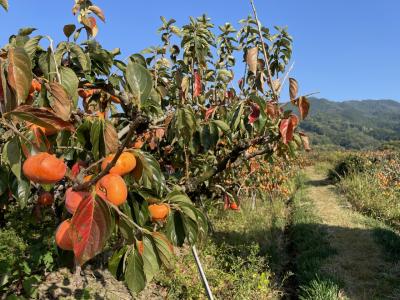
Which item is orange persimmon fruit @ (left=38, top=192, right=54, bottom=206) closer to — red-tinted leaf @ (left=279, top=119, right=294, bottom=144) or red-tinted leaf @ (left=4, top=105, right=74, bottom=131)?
red-tinted leaf @ (left=4, top=105, right=74, bottom=131)

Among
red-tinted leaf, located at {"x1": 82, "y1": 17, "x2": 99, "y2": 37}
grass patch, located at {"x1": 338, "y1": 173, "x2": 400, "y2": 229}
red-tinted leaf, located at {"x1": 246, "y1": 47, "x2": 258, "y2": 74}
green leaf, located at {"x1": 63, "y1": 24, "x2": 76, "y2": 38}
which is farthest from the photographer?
grass patch, located at {"x1": 338, "y1": 173, "x2": 400, "y2": 229}

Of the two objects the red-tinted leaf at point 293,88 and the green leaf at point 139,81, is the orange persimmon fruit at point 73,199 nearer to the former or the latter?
the green leaf at point 139,81

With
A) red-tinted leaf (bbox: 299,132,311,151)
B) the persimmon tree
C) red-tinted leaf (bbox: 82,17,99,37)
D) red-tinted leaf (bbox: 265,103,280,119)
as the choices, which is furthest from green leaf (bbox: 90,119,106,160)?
red-tinted leaf (bbox: 299,132,311,151)

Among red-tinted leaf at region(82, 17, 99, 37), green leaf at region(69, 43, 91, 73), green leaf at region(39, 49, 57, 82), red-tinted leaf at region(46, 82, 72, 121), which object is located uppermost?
red-tinted leaf at region(82, 17, 99, 37)

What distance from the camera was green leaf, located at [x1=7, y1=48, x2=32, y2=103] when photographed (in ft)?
3.20

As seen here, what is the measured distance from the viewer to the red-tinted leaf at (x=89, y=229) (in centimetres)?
81

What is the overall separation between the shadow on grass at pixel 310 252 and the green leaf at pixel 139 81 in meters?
3.81

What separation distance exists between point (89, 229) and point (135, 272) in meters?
0.38

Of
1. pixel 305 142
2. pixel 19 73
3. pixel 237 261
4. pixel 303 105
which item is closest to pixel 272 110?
pixel 303 105

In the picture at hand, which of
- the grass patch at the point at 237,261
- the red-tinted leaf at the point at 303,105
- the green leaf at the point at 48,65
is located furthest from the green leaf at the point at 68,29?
the grass patch at the point at 237,261

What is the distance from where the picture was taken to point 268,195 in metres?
9.82

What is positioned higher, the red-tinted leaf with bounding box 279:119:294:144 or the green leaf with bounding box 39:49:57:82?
the green leaf with bounding box 39:49:57:82

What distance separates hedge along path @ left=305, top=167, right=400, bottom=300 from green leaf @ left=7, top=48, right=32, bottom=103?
464cm

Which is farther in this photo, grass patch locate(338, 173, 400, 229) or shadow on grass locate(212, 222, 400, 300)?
grass patch locate(338, 173, 400, 229)
